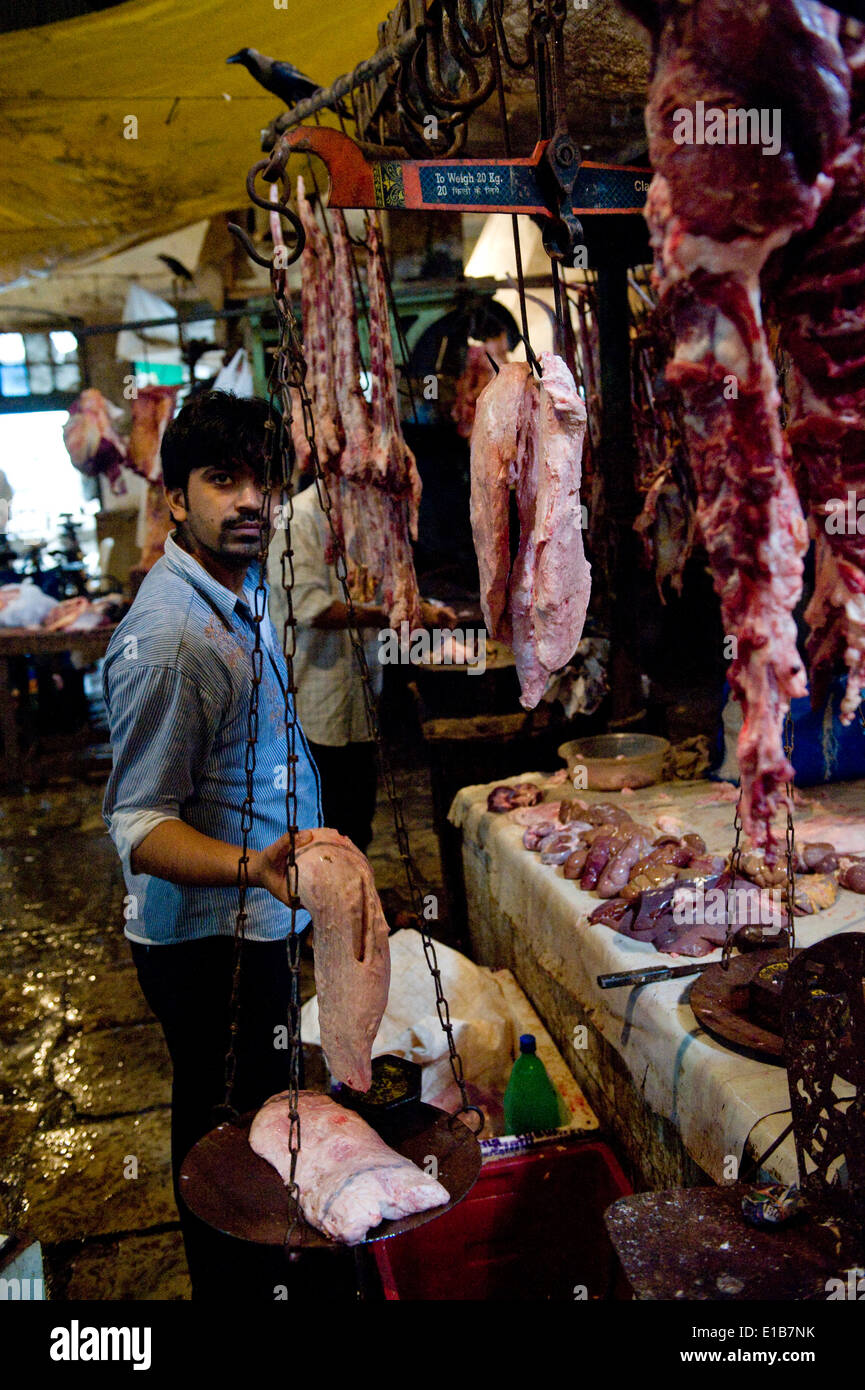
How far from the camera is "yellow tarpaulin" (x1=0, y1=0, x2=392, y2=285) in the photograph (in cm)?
529

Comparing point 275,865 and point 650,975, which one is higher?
point 275,865

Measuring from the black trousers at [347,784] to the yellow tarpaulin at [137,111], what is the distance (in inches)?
162

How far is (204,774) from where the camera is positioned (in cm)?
279

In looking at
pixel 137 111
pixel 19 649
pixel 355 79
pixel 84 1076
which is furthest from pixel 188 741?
pixel 19 649

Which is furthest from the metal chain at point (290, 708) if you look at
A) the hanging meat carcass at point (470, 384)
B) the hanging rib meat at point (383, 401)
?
the hanging meat carcass at point (470, 384)

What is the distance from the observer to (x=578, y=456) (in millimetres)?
2223

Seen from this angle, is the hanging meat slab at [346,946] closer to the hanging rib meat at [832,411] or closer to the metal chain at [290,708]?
the metal chain at [290,708]

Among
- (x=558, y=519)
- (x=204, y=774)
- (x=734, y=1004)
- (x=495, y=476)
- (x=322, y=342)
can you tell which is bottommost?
(x=734, y=1004)

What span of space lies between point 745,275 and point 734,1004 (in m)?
2.09

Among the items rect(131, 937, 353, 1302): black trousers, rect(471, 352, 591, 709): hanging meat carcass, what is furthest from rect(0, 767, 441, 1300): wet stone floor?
rect(471, 352, 591, 709): hanging meat carcass

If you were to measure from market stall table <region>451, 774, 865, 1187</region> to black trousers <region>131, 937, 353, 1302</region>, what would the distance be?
3.47 ft

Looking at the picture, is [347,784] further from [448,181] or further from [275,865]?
[448,181]

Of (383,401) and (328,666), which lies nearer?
(383,401)

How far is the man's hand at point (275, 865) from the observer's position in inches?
89.6
